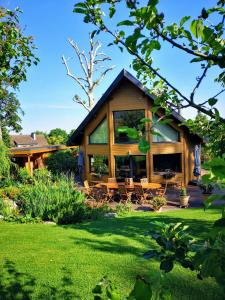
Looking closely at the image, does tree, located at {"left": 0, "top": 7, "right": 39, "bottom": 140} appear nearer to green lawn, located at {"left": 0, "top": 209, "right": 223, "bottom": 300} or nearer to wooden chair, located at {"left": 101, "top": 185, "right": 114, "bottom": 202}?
green lawn, located at {"left": 0, "top": 209, "right": 223, "bottom": 300}

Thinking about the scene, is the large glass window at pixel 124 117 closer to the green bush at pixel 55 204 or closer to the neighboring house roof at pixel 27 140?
the green bush at pixel 55 204

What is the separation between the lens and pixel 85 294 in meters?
4.71

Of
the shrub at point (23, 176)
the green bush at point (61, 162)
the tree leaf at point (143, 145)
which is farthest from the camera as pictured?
the green bush at point (61, 162)

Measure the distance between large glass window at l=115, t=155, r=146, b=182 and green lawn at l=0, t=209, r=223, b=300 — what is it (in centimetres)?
994

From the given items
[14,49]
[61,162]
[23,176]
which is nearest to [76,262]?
[14,49]

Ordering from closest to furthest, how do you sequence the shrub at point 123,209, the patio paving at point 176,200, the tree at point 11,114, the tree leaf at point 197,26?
the tree leaf at point 197,26
the shrub at point 123,209
the patio paving at point 176,200
the tree at point 11,114

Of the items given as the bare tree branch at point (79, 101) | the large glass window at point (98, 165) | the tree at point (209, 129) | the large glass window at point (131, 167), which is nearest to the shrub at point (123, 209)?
the large glass window at point (131, 167)

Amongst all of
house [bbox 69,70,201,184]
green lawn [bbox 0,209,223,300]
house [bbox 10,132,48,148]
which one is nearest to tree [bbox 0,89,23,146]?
house [bbox 10,132,48,148]

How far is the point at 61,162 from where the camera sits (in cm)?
2884

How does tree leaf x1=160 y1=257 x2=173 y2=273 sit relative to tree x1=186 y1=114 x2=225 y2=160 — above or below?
below

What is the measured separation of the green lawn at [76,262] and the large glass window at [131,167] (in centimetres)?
994

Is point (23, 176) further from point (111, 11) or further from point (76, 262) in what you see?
point (111, 11)

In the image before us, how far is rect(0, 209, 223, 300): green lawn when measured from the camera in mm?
4820

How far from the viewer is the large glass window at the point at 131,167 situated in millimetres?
18984
